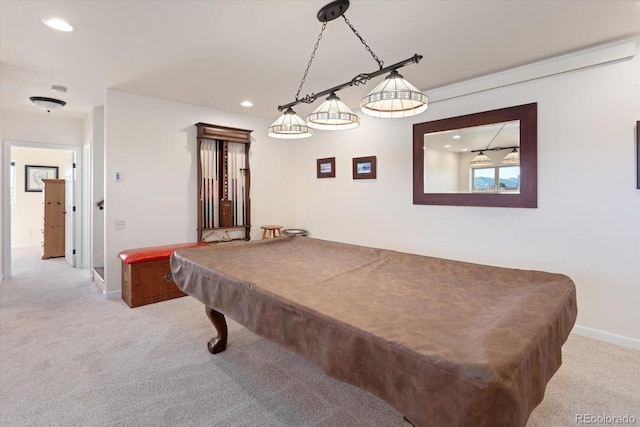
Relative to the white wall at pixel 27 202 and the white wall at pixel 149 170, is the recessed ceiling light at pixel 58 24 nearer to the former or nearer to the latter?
the white wall at pixel 149 170

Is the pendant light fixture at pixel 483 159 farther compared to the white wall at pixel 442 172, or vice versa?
the white wall at pixel 442 172

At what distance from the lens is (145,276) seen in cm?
344

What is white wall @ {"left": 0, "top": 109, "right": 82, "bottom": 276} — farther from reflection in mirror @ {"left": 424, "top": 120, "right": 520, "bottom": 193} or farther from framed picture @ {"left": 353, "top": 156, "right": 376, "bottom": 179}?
reflection in mirror @ {"left": 424, "top": 120, "right": 520, "bottom": 193}

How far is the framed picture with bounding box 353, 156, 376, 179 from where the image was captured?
4.19m

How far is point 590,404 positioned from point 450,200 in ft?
6.70

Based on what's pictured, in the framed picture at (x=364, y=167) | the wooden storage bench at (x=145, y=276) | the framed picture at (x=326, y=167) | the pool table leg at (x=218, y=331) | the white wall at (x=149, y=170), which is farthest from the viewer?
the framed picture at (x=326, y=167)

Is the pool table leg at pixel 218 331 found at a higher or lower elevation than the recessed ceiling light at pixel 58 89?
lower

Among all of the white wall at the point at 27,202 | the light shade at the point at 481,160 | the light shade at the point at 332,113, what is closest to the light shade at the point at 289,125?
the light shade at the point at 332,113

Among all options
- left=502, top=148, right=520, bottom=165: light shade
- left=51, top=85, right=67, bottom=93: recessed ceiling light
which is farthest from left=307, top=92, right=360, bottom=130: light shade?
left=51, top=85, right=67, bottom=93: recessed ceiling light

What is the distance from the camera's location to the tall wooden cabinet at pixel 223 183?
4230 mm

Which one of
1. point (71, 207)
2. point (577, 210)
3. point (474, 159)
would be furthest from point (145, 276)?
point (577, 210)

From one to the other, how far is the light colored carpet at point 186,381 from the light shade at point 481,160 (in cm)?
176

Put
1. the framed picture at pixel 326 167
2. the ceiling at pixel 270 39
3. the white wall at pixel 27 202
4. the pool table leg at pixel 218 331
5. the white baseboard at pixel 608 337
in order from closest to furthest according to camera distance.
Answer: the ceiling at pixel 270 39 → the pool table leg at pixel 218 331 → the white baseboard at pixel 608 337 → the framed picture at pixel 326 167 → the white wall at pixel 27 202

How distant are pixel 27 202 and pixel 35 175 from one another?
0.64m
